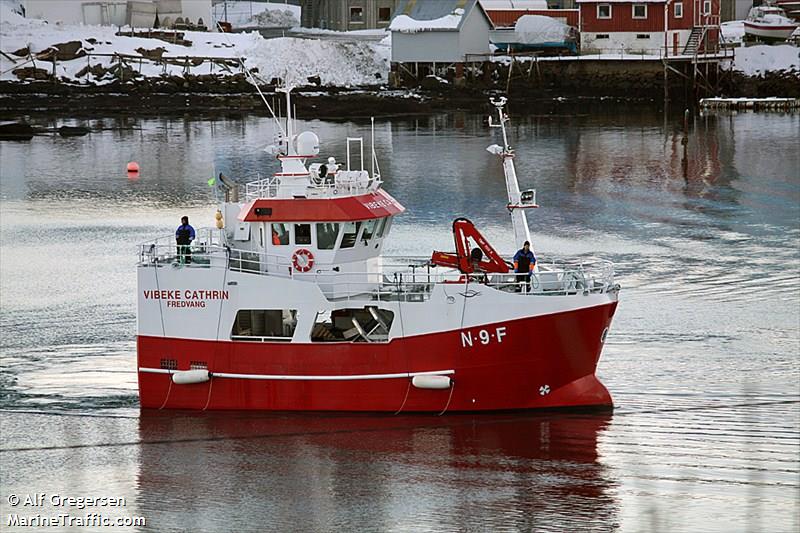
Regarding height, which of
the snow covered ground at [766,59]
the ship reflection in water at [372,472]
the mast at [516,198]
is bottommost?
the ship reflection in water at [372,472]

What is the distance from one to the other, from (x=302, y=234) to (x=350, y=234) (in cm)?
73

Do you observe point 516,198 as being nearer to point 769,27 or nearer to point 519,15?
point 519,15

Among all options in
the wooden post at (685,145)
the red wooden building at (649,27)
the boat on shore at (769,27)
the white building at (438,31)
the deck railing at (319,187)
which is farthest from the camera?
the boat on shore at (769,27)

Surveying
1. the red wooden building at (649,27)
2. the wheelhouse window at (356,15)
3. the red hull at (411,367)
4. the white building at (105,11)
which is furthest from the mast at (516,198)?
the wheelhouse window at (356,15)

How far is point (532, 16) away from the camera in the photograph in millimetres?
76625

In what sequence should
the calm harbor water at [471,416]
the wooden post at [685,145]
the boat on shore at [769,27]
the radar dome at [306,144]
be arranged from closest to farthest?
the calm harbor water at [471,416] → the radar dome at [306,144] → the wooden post at [685,145] → the boat on shore at [769,27]

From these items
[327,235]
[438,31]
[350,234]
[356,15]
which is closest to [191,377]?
[327,235]

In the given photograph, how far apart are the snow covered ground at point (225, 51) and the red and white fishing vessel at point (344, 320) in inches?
1972

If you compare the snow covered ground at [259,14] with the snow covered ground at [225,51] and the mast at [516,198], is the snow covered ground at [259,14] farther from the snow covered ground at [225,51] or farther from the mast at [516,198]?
the mast at [516,198]

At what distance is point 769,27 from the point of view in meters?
76.8

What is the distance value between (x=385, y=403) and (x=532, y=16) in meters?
58.7

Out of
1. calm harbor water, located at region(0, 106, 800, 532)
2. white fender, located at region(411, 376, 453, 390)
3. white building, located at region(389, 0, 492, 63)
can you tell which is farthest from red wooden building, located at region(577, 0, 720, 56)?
white fender, located at region(411, 376, 453, 390)

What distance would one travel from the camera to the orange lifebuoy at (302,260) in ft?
69.2

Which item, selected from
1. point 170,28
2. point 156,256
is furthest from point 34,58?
point 156,256
